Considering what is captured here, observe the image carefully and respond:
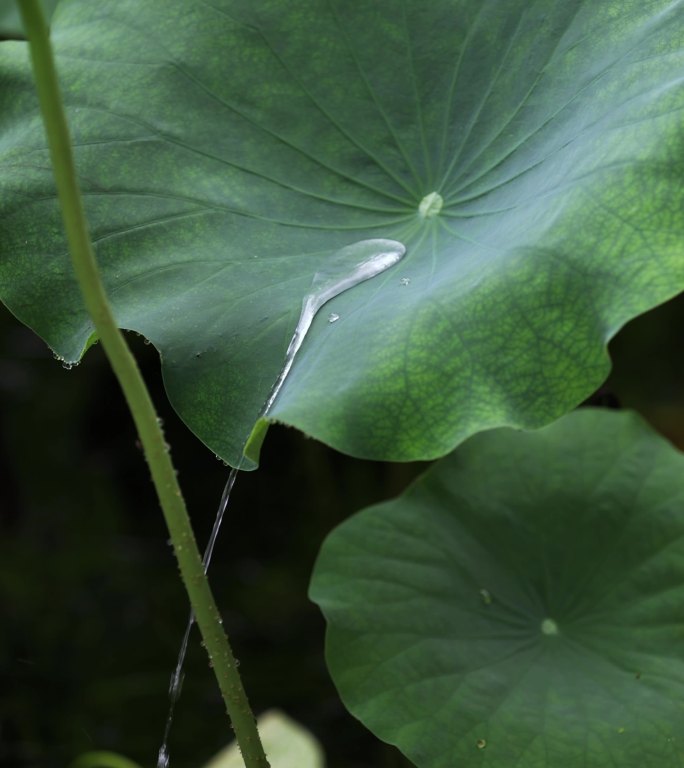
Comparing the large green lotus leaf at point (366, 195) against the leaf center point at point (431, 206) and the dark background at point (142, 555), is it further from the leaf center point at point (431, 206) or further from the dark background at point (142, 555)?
the dark background at point (142, 555)

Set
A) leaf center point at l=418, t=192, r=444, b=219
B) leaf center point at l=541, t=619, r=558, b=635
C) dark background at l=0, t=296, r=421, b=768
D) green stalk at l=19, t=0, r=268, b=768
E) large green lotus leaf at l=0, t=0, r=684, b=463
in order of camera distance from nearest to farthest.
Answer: green stalk at l=19, t=0, r=268, b=768
large green lotus leaf at l=0, t=0, r=684, b=463
leaf center point at l=418, t=192, r=444, b=219
leaf center point at l=541, t=619, r=558, b=635
dark background at l=0, t=296, r=421, b=768

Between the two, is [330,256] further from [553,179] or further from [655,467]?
[655,467]

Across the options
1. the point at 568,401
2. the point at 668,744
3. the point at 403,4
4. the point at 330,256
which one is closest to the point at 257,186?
the point at 330,256

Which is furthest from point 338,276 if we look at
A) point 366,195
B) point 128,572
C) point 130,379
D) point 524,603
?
point 128,572

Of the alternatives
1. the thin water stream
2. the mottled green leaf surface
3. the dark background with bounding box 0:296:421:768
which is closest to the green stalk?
the thin water stream

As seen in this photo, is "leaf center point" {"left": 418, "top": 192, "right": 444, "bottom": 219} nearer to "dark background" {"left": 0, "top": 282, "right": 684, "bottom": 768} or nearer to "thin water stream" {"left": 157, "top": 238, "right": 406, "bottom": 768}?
"thin water stream" {"left": 157, "top": 238, "right": 406, "bottom": 768}

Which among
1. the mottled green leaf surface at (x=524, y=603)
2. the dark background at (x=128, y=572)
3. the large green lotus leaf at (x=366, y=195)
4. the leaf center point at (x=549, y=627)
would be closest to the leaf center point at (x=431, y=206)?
the large green lotus leaf at (x=366, y=195)
